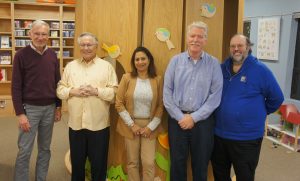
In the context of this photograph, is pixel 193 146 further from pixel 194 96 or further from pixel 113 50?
pixel 113 50

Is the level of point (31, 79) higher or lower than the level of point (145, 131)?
higher

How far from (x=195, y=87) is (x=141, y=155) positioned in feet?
2.64

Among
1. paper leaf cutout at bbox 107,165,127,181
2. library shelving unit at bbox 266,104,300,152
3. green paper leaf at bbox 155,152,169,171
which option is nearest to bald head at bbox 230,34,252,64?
green paper leaf at bbox 155,152,169,171

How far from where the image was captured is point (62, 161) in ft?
12.5

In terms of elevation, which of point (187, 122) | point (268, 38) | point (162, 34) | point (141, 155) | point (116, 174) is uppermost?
point (268, 38)

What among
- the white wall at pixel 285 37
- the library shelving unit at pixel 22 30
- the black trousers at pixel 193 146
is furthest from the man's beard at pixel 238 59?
the library shelving unit at pixel 22 30

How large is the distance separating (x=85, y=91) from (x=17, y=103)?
0.58 meters

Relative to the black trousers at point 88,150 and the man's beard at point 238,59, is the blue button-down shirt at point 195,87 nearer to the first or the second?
the man's beard at point 238,59

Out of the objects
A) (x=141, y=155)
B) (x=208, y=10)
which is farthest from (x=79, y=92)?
(x=208, y=10)

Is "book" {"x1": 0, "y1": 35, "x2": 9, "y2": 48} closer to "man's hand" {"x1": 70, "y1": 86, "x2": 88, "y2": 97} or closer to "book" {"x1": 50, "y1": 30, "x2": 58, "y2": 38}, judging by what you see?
"book" {"x1": 50, "y1": 30, "x2": 58, "y2": 38}

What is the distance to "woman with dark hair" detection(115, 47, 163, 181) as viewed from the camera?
2.59m

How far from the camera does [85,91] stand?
8.12 feet

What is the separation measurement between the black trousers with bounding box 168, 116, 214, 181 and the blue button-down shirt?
0.10 m

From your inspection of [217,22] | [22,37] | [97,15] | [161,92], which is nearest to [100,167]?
[161,92]
